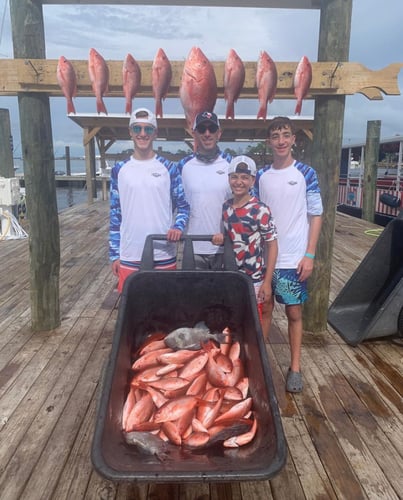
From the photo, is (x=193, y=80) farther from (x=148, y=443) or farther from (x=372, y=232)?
(x=372, y=232)

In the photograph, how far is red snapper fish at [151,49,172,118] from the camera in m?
3.11

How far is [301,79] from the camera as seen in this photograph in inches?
126

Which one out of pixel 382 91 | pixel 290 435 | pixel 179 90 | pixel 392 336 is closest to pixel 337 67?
pixel 382 91

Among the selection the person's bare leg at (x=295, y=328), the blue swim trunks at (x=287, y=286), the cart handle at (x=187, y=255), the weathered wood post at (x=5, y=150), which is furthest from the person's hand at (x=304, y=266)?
the weathered wood post at (x=5, y=150)

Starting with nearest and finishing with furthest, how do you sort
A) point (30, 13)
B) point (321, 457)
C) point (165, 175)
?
point (321, 457) < point (165, 175) < point (30, 13)

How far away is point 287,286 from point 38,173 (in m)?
2.58

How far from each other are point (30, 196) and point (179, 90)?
5.88 feet

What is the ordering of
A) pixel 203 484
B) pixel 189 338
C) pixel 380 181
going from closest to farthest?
pixel 203 484
pixel 189 338
pixel 380 181

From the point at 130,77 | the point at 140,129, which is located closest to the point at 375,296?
the point at 140,129

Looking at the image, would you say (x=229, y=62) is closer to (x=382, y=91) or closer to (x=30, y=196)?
(x=382, y=91)

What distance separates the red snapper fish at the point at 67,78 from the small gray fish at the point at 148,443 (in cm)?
250

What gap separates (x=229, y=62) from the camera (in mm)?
3105

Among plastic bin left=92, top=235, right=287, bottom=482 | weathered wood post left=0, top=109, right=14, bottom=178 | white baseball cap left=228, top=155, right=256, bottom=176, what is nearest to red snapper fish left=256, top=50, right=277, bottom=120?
white baseball cap left=228, top=155, right=256, bottom=176

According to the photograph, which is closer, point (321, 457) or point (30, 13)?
point (321, 457)
